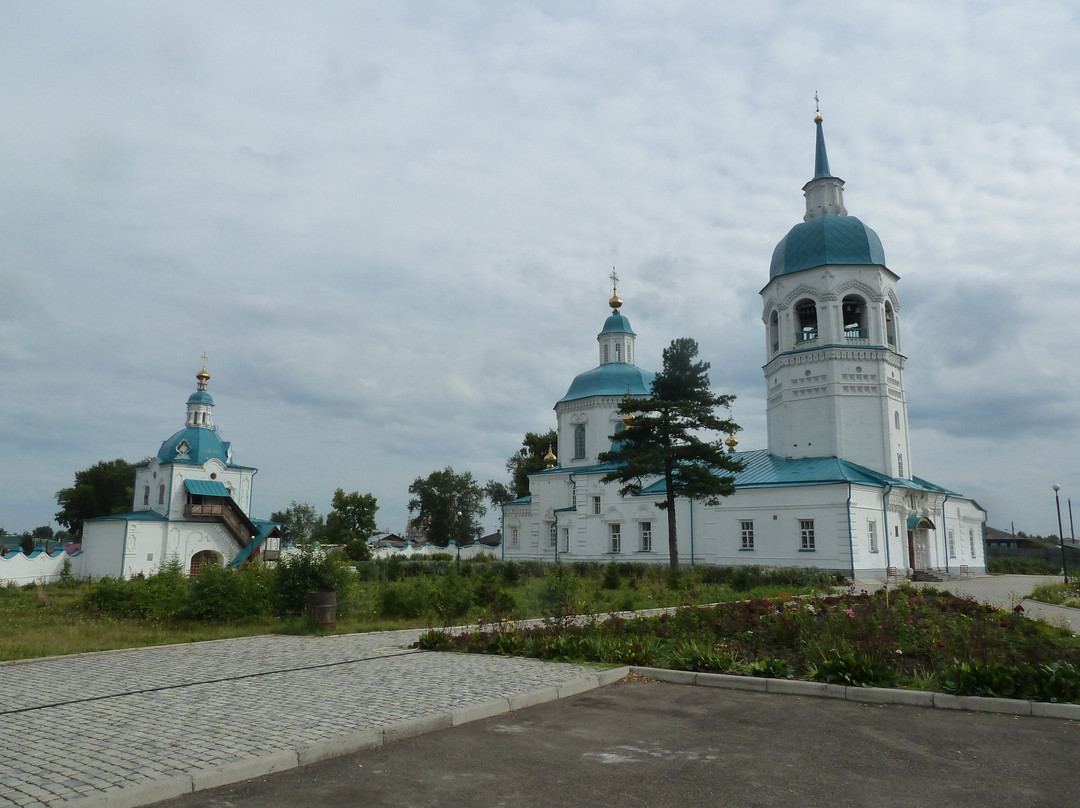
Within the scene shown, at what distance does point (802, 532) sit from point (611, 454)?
9162 mm

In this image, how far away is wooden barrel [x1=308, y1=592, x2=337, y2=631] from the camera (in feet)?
43.0

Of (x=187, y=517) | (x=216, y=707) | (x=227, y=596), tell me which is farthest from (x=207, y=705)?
(x=187, y=517)

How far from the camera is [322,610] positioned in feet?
43.2

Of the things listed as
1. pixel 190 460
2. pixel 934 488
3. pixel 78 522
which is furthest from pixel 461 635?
pixel 78 522

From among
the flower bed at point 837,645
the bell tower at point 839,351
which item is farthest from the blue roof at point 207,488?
the flower bed at point 837,645

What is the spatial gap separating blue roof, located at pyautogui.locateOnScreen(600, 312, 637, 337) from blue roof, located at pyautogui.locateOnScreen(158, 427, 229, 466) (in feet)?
74.5

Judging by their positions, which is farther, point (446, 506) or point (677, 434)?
point (446, 506)

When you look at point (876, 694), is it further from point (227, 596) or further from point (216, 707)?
point (227, 596)

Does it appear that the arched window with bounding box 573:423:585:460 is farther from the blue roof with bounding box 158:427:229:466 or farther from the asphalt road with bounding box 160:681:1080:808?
the asphalt road with bounding box 160:681:1080:808

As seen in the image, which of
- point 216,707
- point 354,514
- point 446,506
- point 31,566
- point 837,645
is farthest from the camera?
point 446,506

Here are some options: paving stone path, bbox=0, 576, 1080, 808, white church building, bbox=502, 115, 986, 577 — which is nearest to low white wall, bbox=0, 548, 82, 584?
white church building, bbox=502, 115, 986, 577

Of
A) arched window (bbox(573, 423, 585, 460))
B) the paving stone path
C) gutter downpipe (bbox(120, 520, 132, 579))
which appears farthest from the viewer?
arched window (bbox(573, 423, 585, 460))

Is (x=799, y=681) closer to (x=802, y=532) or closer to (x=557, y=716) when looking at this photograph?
(x=557, y=716)

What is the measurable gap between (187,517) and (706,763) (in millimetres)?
40383
